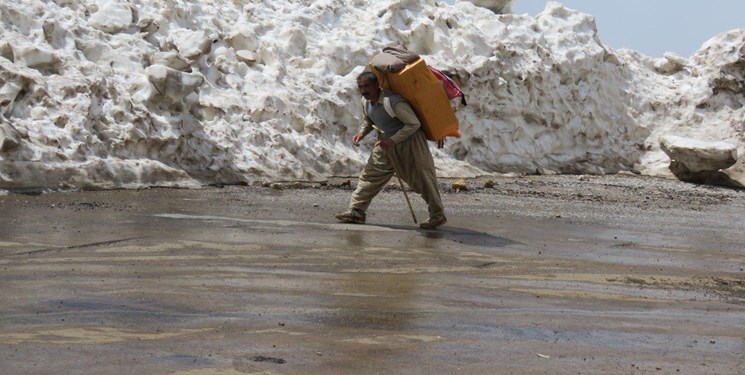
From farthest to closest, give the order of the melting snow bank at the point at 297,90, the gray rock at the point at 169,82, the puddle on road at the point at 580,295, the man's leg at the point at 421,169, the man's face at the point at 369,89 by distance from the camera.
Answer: the gray rock at the point at 169,82 → the melting snow bank at the point at 297,90 → the man's leg at the point at 421,169 → the man's face at the point at 369,89 → the puddle on road at the point at 580,295

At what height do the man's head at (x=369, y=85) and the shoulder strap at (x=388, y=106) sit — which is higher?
the man's head at (x=369, y=85)

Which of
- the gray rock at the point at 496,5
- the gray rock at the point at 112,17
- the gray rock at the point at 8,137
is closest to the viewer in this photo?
the gray rock at the point at 8,137

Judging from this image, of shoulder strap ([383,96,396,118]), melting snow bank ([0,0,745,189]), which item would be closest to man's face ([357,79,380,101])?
shoulder strap ([383,96,396,118])

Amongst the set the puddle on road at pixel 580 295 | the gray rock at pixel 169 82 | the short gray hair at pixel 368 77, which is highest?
the short gray hair at pixel 368 77

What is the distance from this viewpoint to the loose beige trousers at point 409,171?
10.3 m

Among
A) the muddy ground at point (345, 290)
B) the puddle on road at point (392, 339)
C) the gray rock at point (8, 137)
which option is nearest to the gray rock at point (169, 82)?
the muddy ground at point (345, 290)

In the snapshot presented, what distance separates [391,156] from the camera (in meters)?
10.3

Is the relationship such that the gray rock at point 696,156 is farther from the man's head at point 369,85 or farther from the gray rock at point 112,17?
the man's head at point 369,85

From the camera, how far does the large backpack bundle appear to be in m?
9.97

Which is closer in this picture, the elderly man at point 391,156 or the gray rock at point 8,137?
the elderly man at point 391,156

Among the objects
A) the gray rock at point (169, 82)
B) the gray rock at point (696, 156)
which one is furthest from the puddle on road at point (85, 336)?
the gray rock at point (696, 156)

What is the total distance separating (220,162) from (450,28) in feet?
21.8

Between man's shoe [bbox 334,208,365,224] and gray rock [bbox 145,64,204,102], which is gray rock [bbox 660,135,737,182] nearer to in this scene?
gray rock [bbox 145,64,204,102]

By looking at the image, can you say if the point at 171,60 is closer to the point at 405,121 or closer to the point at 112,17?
the point at 112,17
